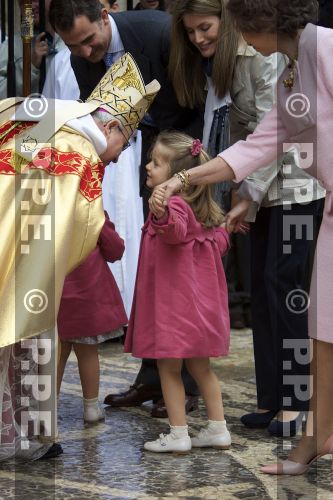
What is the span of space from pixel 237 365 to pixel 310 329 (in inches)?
89.1

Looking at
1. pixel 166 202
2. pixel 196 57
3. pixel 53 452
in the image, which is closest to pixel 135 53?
pixel 196 57

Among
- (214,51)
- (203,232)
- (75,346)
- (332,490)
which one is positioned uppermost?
(214,51)

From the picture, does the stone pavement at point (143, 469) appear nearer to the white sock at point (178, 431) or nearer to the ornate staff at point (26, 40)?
the white sock at point (178, 431)

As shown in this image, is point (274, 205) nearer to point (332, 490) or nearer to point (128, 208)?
point (332, 490)

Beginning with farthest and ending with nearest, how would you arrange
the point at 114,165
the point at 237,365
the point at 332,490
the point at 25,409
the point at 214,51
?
the point at 114,165
the point at 237,365
the point at 214,51
the point at 25,409
the point at 332,490

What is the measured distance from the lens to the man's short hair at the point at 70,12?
5.18 m

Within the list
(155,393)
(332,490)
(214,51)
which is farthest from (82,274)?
(332,490)

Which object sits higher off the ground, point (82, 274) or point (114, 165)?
point (114, 165)

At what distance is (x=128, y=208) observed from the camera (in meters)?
7.25

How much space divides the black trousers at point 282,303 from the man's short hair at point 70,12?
110cm

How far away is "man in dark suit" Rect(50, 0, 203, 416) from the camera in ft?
17.1

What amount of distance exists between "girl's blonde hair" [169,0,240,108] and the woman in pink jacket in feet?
2.23

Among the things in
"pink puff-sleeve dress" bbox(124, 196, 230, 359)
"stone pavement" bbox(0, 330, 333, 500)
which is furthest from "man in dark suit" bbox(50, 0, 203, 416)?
"pink puff-sleeve dress" bbox(124, 196, 230, 359)

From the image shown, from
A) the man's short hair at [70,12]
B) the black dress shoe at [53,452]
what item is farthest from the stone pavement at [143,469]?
the man's short hair at [70,12]
